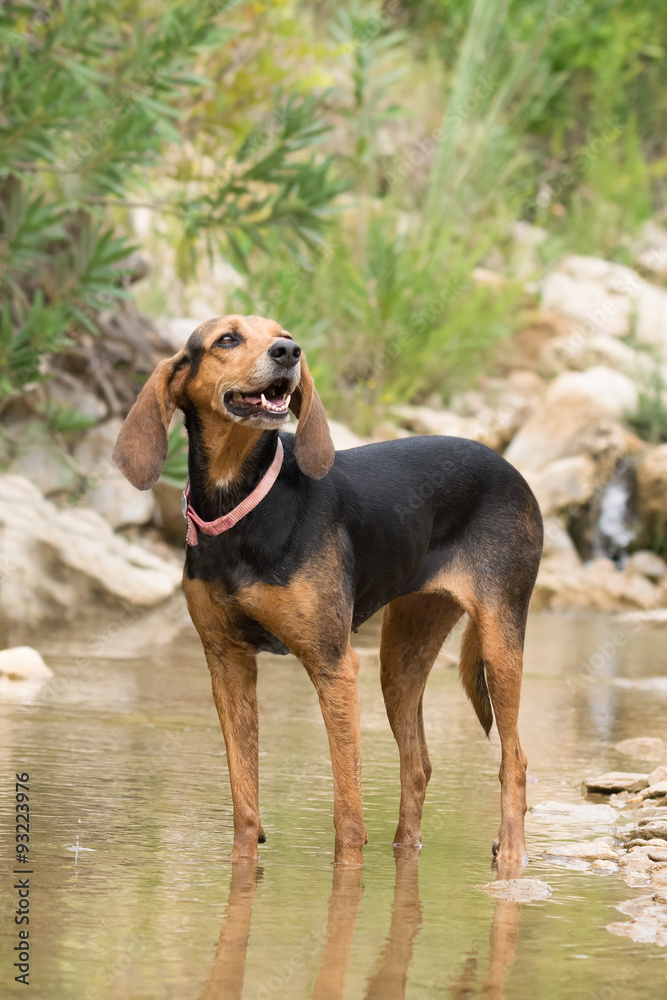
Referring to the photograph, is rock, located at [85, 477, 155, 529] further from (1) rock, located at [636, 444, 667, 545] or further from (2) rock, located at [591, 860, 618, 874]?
(2) rock, located at [591, 860, 618, 874]

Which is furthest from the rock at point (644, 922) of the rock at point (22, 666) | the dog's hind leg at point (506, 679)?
the rock at point (22, 666)

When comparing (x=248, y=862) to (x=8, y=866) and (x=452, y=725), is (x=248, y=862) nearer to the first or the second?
(x=8, y=866)

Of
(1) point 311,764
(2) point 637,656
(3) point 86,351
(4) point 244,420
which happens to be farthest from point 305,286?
(4) point 244,420

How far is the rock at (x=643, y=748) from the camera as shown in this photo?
6.79m

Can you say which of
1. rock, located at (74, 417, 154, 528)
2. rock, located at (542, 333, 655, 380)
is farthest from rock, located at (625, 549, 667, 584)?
rock, located at (74, 417, 154, 528)

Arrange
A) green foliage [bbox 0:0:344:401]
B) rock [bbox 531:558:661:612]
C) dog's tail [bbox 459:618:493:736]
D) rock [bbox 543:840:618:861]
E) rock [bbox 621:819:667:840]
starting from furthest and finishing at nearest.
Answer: rock [bbox 531:558:661:612]
green foliage [bbox 0:0:344:401]
dog's tail [bbox 459:618:493:736]
rock [bbox 621:819:667:840]
rock [bbox 543:840:618:861]

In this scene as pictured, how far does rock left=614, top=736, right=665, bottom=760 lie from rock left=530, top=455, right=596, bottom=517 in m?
8.89

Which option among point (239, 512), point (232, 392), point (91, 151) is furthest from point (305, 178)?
point (239, 512)

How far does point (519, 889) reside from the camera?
436cm

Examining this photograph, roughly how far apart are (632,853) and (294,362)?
210 cm

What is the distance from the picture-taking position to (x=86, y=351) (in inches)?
502

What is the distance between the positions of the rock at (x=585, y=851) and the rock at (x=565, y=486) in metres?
10.9

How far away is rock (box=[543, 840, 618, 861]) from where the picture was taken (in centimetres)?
481

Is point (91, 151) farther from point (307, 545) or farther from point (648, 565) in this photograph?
point (648, 565)
